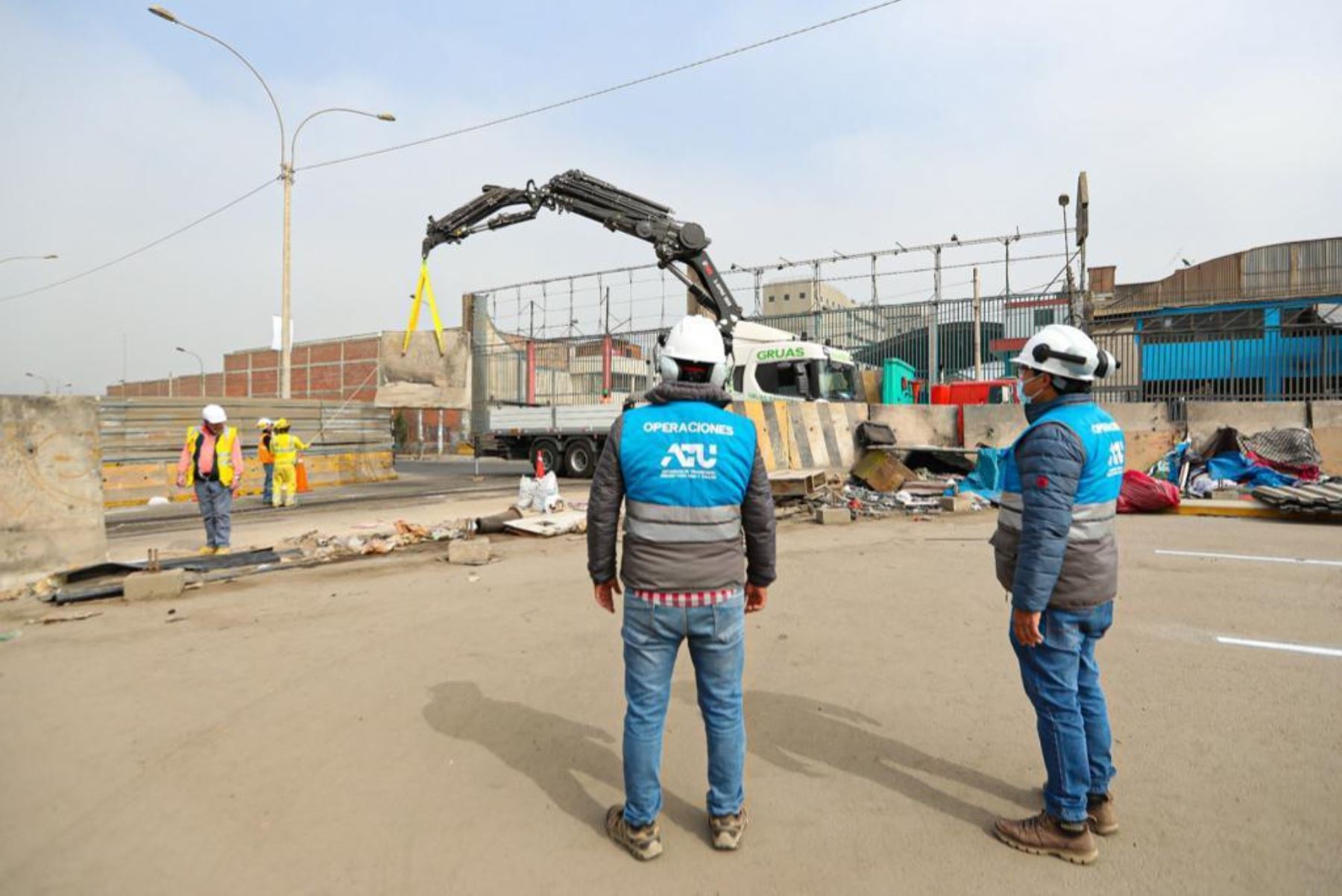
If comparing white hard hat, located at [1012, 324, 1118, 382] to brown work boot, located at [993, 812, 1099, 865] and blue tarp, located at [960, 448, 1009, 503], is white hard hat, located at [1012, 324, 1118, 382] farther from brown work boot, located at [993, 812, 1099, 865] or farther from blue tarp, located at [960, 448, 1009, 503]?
blue tarp, located at [960, 448, 1009, 503]

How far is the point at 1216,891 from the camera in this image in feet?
7.48

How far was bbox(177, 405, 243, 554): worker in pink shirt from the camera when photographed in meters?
8.22

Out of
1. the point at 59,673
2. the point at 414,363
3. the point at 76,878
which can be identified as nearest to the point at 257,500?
the point at 414,363

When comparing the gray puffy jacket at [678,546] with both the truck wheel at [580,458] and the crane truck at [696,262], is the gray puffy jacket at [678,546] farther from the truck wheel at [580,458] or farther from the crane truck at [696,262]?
the truck wheel at [580,458]

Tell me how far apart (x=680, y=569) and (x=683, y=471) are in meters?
0.33

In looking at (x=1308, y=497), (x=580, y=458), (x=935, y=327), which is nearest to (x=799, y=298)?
(x=935, y=327)

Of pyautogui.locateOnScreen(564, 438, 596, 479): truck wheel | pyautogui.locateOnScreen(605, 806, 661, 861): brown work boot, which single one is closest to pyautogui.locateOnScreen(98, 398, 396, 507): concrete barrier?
pyautogui.locateOnScreen(564, 438, 596, 479): truck wheel

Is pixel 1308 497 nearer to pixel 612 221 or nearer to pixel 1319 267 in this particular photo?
pixel 612 221

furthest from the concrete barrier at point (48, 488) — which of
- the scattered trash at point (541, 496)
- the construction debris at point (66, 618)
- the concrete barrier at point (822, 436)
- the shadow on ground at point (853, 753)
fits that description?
the concrete barrier at point (822, 436)

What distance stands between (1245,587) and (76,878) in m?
7.48

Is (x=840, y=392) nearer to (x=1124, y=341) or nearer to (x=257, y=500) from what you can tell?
(x=1124, y=341)

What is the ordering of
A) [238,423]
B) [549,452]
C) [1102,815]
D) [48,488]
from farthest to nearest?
[549,452], [238,423], [48,488], [1102,815]

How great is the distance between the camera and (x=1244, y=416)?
44.4 ft

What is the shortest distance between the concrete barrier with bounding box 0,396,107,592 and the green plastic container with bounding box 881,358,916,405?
571 inches
